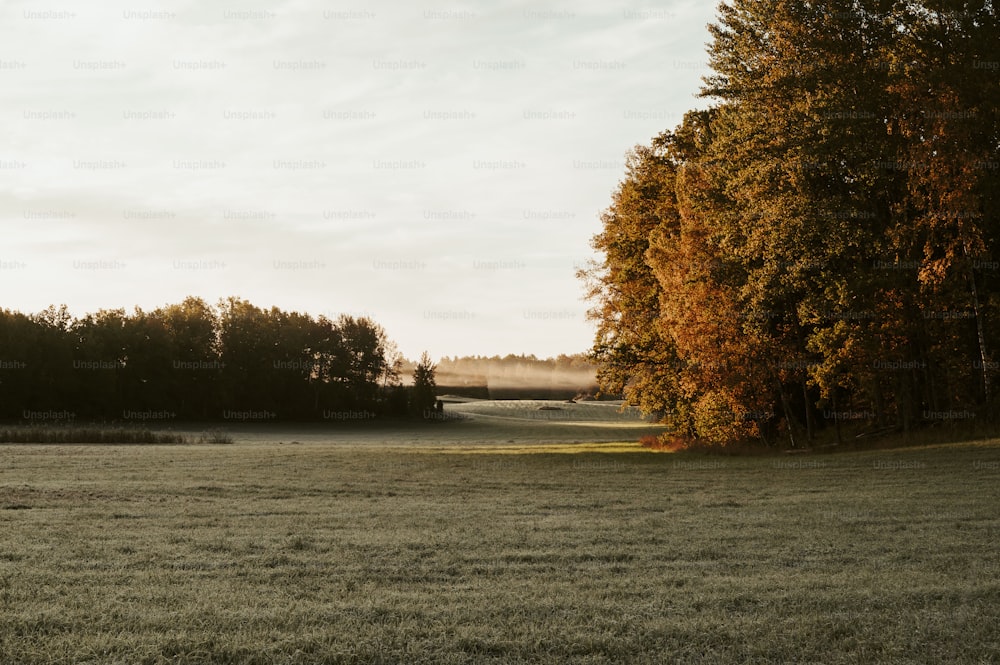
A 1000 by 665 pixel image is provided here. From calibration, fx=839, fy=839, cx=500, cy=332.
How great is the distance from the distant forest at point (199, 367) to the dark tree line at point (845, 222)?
3718 centimetres

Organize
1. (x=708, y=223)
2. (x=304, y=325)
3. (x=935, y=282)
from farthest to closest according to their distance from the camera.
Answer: (x=304, y=325) < (x=708, y=223) < (x=935, y=282)

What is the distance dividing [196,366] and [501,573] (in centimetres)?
8778

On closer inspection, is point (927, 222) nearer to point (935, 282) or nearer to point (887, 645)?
point (935, 282)

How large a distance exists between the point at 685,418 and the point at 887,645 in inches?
1304

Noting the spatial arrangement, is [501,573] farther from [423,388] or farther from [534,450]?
[423,388]

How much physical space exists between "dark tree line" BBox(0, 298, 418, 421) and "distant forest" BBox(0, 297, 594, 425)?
12 centimetres

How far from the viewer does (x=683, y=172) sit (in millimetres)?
39938

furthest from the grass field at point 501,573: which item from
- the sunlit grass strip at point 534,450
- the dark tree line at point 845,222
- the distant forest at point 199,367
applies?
the distant forest at point 199,367

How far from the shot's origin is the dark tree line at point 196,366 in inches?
3199

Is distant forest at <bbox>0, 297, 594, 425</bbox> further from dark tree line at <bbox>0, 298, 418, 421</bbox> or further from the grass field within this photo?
the grass field

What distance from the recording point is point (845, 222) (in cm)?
3195

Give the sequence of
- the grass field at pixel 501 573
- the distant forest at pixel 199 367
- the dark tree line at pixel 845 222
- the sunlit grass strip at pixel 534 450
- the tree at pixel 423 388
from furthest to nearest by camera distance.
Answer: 1. the tree at pixel 423 388
2. the distant forest at pixel 199 367
3. the sunlit grass strip at pixel 534 450
4. the dark tree line at pixel 845 222
5. the grass field at pixel 501 573

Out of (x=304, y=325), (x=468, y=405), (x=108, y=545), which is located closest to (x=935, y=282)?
(x=108, y=545)

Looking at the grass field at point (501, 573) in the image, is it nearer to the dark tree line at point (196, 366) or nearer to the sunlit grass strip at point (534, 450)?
the sunlit grass strip at point (534, 450)
